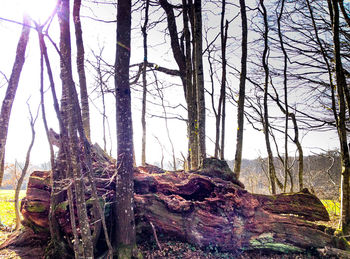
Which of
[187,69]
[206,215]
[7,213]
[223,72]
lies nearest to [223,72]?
[223,72]

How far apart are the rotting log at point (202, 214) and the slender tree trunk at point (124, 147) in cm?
33

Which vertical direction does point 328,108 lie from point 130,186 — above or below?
above

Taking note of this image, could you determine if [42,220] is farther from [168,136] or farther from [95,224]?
[168,136]

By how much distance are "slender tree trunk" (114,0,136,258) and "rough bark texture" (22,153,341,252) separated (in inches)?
13.3

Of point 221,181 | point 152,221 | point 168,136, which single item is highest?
point 168,136

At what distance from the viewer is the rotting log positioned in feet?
12.5

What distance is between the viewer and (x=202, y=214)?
397 cm

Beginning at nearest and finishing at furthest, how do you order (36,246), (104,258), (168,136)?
(104,258), (36,246), (168,136)

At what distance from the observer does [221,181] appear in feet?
14.4

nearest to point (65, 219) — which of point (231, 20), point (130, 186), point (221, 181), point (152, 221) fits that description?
point (130, 186)

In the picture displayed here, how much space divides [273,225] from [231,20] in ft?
22.8

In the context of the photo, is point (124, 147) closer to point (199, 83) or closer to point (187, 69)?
point (199, 83)

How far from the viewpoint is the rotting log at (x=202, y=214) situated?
3.82 meters

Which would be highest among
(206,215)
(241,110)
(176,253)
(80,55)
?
(80,55)
